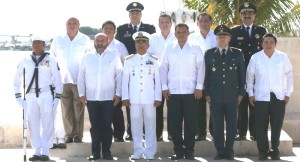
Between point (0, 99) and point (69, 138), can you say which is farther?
point (0, 99)

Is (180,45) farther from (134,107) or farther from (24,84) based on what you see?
(24,84)

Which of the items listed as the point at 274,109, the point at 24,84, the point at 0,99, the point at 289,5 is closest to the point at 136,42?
the point at 24,84

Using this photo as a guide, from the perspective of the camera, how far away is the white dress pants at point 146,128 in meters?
8.22

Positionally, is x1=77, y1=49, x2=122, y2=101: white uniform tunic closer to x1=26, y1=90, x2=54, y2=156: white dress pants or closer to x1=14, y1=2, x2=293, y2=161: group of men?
x1=14, y1=2, x2=293, y2=161: group of men

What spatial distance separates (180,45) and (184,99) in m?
0.78

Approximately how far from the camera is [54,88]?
825cm

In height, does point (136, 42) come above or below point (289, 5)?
below

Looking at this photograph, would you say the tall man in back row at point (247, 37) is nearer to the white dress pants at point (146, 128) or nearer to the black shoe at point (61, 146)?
the white dress pants at point (146, 128)

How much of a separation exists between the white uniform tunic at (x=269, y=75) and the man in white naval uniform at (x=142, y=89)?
4.56 ft

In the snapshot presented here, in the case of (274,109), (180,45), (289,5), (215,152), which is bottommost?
(215,152)

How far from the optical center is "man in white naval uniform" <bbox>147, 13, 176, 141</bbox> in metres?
8.68

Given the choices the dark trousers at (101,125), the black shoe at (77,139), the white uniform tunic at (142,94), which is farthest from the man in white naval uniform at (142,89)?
the black shoe at (77,139)

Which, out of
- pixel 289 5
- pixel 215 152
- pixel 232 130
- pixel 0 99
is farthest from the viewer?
pixel 0 99

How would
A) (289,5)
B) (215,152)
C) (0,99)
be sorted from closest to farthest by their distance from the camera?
(215,152)
(289,5)
(0,99)
